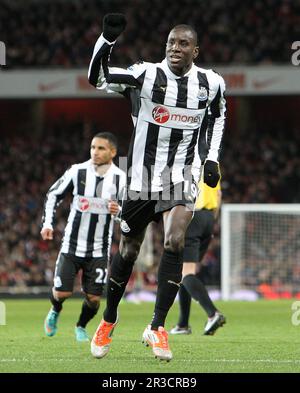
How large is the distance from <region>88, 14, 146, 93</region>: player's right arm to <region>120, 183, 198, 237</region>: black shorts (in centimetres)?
76

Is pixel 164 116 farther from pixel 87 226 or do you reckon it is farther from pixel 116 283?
pixel 87 226

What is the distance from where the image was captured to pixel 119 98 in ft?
97.2

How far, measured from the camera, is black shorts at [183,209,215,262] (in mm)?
9156

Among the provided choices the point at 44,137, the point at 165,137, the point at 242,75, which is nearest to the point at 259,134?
the point at 242,75

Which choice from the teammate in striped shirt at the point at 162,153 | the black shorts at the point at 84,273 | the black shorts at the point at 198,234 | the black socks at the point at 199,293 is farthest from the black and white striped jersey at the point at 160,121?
the black shorts at the point at 198,234

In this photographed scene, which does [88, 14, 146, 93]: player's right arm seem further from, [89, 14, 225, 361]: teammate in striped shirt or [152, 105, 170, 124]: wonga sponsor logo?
[152, 105, 170, 124]: wonga sponsor logo

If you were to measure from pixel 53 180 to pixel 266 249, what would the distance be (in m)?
8.97

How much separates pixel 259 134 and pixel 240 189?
361cm

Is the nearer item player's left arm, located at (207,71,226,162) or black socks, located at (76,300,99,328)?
player's left arm, located at (207,71,226,162)

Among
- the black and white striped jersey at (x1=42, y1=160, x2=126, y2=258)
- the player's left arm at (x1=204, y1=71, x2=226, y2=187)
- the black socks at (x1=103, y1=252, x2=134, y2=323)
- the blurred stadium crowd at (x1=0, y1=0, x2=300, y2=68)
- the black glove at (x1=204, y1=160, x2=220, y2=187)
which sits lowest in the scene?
the black socks at (x1=103, y1=252, x2=134, y2=323)

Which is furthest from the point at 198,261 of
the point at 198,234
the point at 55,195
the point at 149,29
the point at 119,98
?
the point at 119,98

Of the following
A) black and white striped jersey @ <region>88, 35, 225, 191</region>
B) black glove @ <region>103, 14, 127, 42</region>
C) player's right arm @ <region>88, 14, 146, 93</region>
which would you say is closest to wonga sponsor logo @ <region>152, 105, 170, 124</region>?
black and white striped jersey @ <region>88, 35, 225, 191</region>

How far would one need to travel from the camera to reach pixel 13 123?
101 feet
